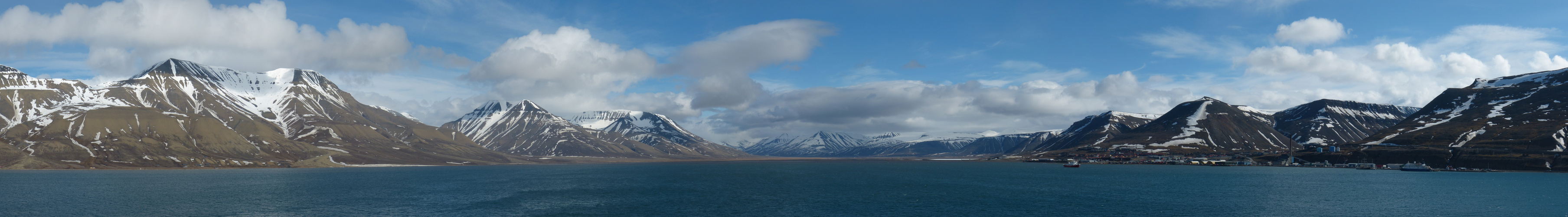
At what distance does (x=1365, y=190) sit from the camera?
161m

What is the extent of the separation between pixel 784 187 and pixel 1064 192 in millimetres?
61119

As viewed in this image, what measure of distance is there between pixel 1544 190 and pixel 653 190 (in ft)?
578

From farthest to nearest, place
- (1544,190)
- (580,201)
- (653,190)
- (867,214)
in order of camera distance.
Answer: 1. (653,190)
2. (1544,190)
3. (580,201)
4. (867,214)

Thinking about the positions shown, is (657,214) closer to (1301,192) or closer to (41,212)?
(41,212)

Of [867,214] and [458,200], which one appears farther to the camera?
[458,200]

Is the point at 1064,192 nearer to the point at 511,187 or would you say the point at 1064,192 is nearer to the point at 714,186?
the point at 714,186

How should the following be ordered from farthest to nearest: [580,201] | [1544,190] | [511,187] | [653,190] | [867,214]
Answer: [511,187] → [653,190] → [1544,190] → [580,201] → [867,214]

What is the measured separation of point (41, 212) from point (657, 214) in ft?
305

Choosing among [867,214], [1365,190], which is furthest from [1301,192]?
[867,214]

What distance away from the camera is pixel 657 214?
119m

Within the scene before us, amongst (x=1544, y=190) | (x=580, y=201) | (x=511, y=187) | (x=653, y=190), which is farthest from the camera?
(x=511, y=187)

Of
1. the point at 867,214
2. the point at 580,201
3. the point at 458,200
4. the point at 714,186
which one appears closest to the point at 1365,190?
the point at 867,214

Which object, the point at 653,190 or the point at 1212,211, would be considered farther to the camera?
the point at 653,190

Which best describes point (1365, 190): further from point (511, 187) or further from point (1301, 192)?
point (511, 187)
